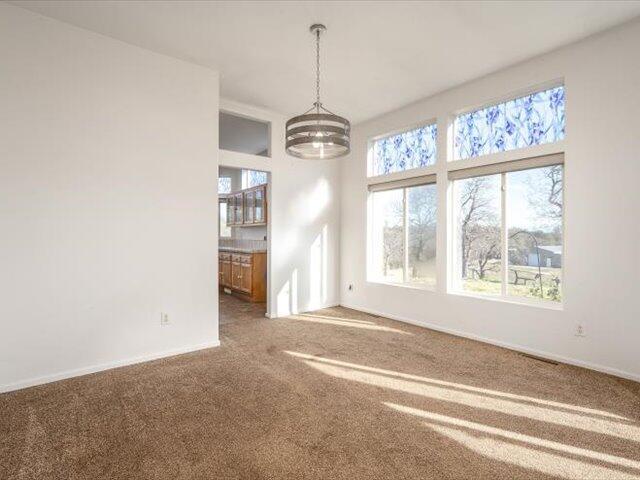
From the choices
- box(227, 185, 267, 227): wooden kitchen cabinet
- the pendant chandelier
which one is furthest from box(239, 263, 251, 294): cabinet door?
the pendant chandelier

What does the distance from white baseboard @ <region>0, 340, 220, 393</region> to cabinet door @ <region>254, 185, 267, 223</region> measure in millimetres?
3100

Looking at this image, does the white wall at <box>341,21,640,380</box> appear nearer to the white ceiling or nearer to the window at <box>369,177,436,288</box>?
the white ceiling

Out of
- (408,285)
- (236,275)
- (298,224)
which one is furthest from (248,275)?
(408,285)

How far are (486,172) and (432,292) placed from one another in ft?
5.44

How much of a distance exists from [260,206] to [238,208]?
110 centimetres

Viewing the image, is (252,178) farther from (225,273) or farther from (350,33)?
(350,33)

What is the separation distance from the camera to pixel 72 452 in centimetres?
201

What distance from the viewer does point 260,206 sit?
22.2 feet

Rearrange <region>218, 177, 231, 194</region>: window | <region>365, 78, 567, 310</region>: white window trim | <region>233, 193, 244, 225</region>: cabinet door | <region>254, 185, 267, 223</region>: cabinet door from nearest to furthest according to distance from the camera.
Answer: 1. <region>365, 78, 567, 310</region>: white window trim
2. <region>254, 185, 267, 223</region>: cabinet door
3. <region>233, 193, 244, 225</region>: cabinet door
4. <region>218, 177, 231, 194</region>: window

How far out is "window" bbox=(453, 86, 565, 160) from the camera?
3.62 metres

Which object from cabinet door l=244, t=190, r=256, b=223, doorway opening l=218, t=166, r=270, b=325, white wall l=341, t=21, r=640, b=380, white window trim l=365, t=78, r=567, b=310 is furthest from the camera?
cabinet door l=244, t=190, r=256, b=223

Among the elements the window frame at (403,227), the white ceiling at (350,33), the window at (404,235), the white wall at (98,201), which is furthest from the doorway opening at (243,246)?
the white ceiling at (350,33)

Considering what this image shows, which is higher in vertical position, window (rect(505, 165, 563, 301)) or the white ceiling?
the white ceiling

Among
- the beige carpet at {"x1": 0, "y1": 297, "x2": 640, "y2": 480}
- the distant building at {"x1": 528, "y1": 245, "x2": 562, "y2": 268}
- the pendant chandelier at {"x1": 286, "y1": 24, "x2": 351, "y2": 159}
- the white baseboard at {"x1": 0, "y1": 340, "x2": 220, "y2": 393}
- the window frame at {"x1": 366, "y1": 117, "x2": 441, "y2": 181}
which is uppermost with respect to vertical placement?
the window frame at {"x1": 366, "y1": 117, "x2": 441, "y2": 181}
